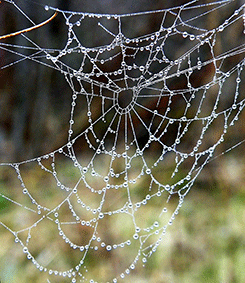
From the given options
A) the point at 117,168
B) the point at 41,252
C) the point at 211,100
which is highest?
the point at 211,100

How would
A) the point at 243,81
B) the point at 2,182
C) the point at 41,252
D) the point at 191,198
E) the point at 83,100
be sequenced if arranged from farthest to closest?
the point at 83,100
the point at 2,182
the point at 243,81
the point at 191,198
the point at 41,252

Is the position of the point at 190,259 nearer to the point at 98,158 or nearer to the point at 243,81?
the point at 98,158

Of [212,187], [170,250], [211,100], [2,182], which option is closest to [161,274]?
[170,250]

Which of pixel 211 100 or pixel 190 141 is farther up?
pixel 211 100

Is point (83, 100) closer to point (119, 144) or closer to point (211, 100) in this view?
point (119, 144)

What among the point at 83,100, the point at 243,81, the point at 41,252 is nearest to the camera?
the point at 41,252

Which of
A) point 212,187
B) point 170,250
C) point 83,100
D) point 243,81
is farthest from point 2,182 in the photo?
point 243,81

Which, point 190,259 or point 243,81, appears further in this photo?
point 243,81
